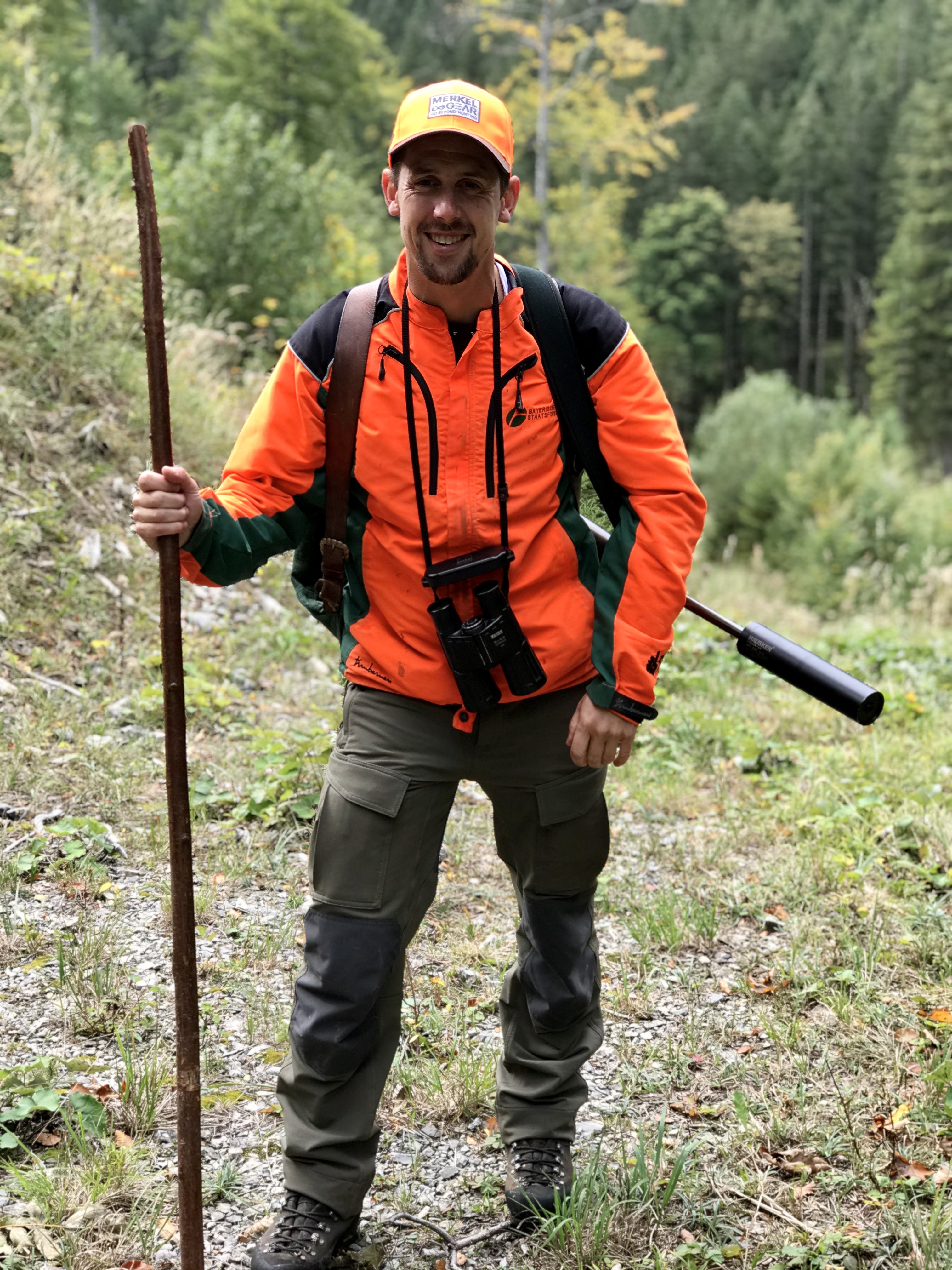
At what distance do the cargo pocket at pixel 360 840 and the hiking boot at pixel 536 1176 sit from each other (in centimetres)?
84

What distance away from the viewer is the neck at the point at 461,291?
7.73 ft

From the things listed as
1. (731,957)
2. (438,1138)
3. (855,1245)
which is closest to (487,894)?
(731,957)

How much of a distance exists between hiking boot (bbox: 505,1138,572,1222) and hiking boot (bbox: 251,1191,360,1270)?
0.43m

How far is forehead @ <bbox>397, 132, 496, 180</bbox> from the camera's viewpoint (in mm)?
→ 2320

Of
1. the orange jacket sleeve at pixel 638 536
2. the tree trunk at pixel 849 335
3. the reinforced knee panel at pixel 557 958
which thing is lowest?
the reinforced knee panel at pixel 557 958

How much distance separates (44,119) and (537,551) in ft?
31.3

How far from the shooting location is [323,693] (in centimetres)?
592

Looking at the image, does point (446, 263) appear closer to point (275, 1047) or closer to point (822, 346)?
point (275, 1047)

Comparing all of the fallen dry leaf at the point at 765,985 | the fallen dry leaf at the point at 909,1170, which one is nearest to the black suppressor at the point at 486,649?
the fallen dry leaf at the point at 909,1170

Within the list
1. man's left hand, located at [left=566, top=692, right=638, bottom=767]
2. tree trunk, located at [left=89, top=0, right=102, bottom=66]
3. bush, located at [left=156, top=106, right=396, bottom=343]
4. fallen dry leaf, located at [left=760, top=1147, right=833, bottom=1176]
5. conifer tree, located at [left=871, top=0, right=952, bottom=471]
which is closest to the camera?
man's left hand, located at [left=566, top=692, right=638, bottom=767]

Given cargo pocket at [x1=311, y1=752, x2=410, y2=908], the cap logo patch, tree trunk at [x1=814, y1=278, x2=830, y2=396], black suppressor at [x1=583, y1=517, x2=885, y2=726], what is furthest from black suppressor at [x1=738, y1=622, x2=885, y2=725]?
tree trunk at [x1=814, y1=278, x2=830, y2=396]

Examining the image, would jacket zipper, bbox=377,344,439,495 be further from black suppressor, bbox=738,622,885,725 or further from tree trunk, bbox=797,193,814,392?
tree trunk, bbox=797,193,814,392

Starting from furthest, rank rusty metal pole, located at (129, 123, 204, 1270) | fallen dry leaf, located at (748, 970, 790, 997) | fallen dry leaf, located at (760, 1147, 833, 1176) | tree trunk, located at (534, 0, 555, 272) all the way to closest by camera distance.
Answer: tree trunk, located at (534, 0, 555, 272) → fallen dry leaf, located at (748, 970, 790, 997) → fallen dry leaf, located at (760, 1147, 833, 1176) → rusty metal pole, located at (129, 123, 204, 1270)

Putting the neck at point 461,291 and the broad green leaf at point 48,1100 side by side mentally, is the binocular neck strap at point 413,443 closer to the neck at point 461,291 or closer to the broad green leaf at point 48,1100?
the neck at point 461,291
